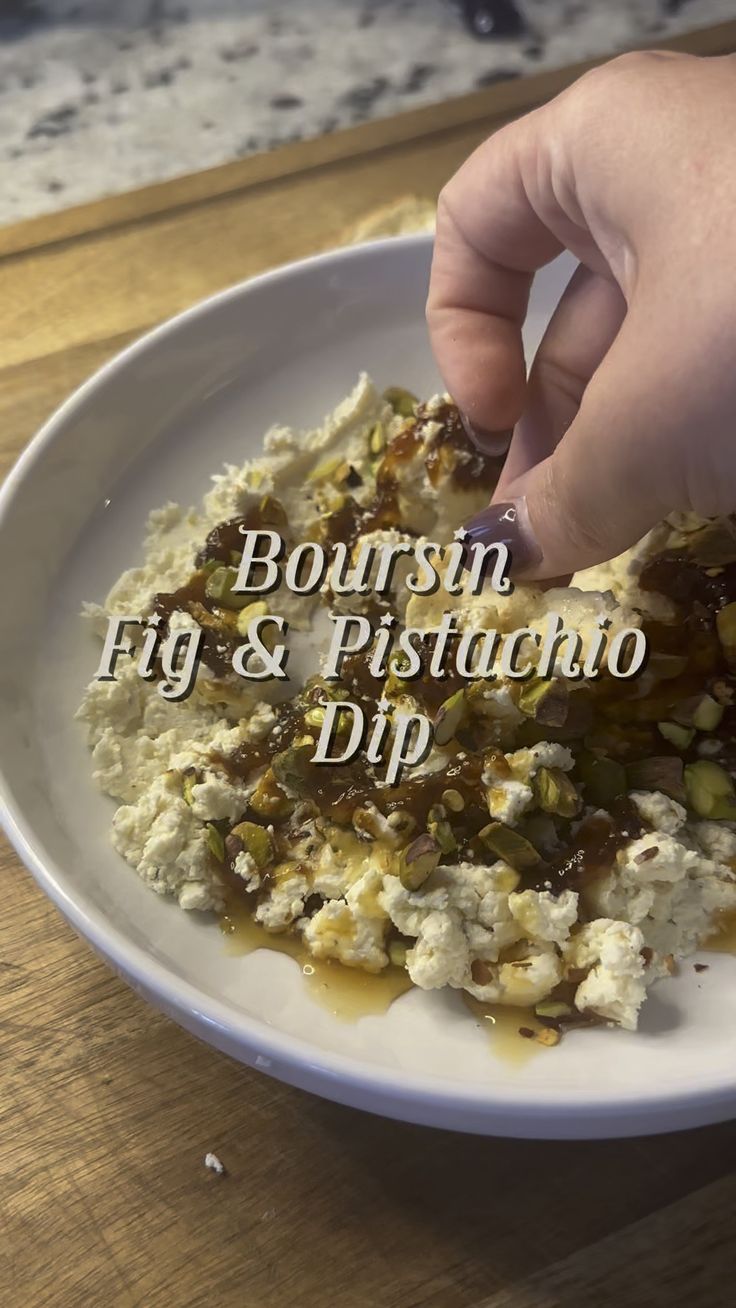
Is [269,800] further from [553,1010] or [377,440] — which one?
[377,440]

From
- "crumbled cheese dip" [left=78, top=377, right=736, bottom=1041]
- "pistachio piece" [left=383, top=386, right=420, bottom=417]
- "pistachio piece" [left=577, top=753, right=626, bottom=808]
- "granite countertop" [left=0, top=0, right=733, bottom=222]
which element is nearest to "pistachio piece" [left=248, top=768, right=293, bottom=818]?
"crumbled cheese dip" [left=78, top=377, right=736, bottom=1041]

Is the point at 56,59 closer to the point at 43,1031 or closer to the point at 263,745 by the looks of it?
the point at 263,745

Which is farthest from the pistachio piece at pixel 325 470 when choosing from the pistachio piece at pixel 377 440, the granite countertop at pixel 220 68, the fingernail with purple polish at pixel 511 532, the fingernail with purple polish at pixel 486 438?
the granite countertop at pixel 220 68

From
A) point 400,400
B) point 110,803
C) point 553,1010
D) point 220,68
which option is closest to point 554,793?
point 553,1010

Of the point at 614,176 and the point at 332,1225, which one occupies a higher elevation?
the point at 614,176

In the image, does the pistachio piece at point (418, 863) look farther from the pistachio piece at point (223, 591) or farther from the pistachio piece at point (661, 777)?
the pistachio piece at point (223, 591)

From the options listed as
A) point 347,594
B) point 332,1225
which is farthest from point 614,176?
point 332,1225
